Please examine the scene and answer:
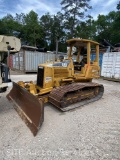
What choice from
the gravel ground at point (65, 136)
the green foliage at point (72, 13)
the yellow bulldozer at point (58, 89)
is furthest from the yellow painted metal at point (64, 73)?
the green foliage at point (72, 13)

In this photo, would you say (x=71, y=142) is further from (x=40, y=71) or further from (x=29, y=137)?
(x=40, y=71)

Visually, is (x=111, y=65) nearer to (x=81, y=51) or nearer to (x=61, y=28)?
(x=81, y=51)

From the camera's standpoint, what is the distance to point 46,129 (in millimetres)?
3539

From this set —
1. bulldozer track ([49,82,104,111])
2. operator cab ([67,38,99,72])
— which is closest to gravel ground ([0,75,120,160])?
bulldozer track ([49,82,104,111])

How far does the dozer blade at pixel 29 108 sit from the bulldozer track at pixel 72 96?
0.74 m

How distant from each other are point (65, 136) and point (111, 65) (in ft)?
29.0

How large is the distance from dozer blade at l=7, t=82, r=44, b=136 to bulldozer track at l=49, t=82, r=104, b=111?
735mm

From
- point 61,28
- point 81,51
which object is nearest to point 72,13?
point 61,28

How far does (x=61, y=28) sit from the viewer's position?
3684 centimetres

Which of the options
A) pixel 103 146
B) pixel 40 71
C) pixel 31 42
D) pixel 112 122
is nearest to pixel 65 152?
pixel 103 146

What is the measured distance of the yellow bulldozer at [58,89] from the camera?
3995 mm

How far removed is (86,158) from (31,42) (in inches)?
1437

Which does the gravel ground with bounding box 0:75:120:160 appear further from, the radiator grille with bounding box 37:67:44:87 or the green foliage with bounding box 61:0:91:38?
the green foliage with bounding box 61:0:91:38

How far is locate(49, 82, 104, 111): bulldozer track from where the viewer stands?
15.0 feet
